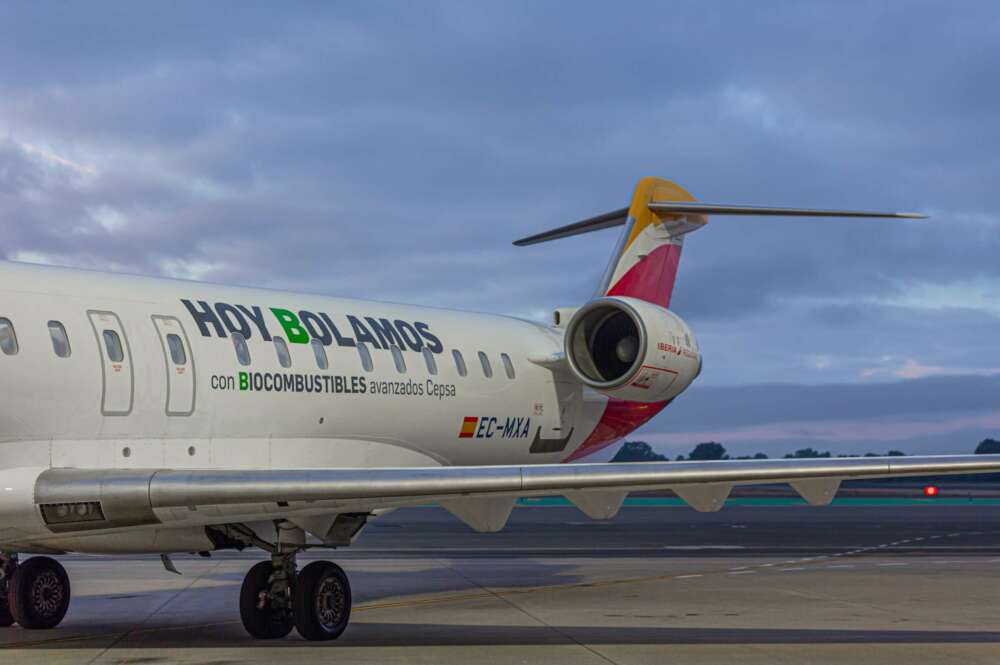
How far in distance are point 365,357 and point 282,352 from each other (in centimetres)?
148

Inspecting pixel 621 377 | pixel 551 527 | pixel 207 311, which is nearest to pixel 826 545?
pixel 551 527

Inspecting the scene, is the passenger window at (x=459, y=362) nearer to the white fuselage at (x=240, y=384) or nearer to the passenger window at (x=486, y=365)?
the white fuselage at (x=240, y=384)

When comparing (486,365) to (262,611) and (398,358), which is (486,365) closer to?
(398,358)

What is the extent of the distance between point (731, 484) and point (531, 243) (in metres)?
10.9

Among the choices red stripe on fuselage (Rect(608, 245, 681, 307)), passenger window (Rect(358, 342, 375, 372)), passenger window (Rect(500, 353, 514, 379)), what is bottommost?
passenger window (Rect(358, 342, 375, 372))

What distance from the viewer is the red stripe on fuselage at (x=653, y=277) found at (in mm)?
20953

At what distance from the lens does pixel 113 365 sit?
40.6ft

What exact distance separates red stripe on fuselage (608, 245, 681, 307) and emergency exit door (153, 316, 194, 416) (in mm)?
9187

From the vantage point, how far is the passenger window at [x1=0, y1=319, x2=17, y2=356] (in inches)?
452

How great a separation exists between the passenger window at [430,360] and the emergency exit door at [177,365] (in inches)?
169

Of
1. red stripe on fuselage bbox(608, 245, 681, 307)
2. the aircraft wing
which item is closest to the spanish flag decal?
red stripe on fuselage bbox(608, 245, 681, 307)

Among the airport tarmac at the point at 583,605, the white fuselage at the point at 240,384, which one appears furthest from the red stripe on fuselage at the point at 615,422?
the airport tarmac at the point at 583,605

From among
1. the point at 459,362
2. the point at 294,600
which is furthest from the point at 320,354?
the point at 459,362

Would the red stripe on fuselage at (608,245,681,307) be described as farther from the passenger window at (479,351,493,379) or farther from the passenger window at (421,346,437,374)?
the passenger window at (421,346,437,374)
